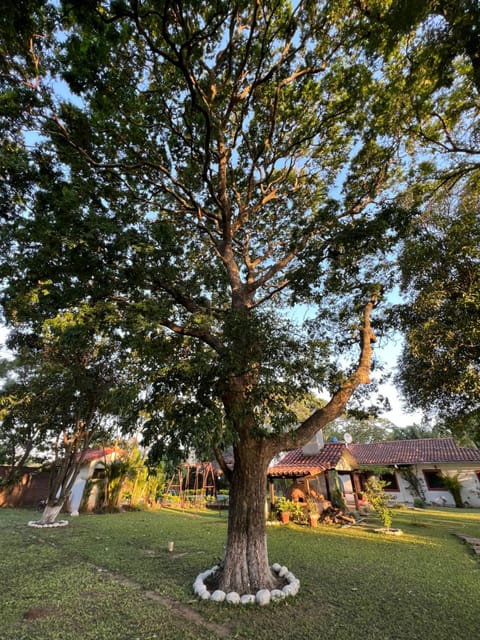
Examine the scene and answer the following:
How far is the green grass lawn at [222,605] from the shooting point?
139 inches

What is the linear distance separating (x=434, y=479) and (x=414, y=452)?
2.05 meters

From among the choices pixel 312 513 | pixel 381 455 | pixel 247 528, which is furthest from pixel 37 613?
pixel 381 455

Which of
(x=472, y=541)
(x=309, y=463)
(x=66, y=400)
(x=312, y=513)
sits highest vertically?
(x=66, y=400)

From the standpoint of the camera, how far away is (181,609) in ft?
13.5

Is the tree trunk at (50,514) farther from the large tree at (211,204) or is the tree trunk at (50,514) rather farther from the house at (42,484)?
the large tree at (211,204)

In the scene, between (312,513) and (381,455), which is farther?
(381,455)

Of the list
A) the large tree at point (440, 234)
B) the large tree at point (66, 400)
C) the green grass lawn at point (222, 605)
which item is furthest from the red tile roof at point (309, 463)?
the large tree at point (66, 400)

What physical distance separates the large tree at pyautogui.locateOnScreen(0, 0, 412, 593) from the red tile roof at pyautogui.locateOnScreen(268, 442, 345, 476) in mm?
8085

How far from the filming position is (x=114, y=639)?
3.29 m

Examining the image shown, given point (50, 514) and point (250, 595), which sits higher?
point (50, 514)

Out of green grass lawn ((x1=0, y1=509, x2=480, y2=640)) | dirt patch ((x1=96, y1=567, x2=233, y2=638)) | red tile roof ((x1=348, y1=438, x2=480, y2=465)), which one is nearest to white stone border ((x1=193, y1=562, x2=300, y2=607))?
green grass lawn ((x1=0, y1=509, x2=480, y2=640))

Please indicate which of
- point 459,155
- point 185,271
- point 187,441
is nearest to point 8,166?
point 185,271

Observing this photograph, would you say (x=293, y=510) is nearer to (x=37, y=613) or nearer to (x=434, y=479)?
(x=37, y=613)

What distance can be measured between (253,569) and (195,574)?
1.57 metres
